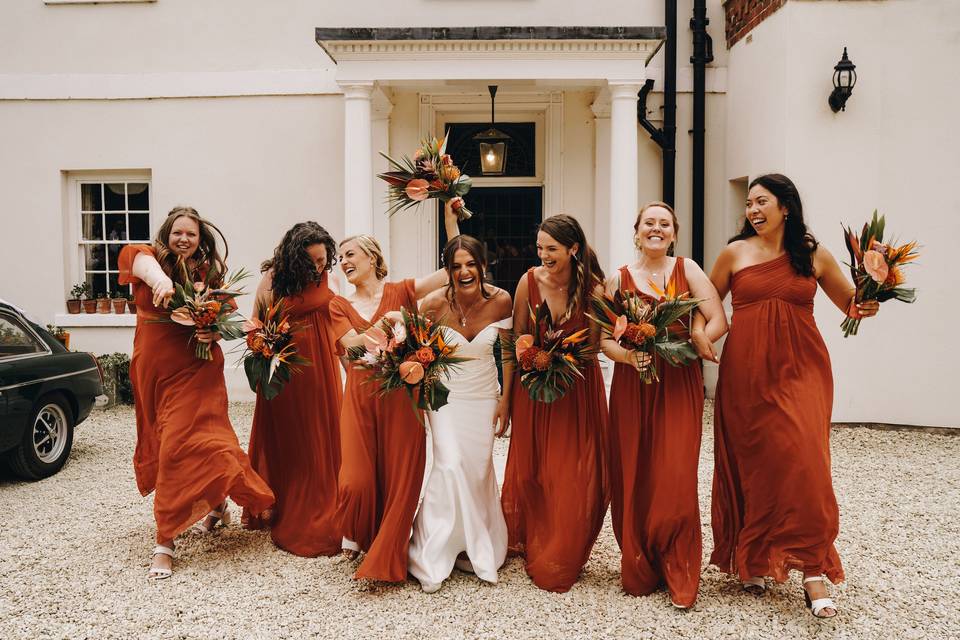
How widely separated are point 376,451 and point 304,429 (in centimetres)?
84

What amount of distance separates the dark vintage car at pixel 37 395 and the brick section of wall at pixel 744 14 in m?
8.63

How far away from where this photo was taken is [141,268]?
4312 millimetres

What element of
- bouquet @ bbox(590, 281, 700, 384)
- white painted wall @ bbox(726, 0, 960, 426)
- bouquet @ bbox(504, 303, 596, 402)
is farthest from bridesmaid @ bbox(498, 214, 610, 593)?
white painted wall @ bbox(726, 0, 960, 426)

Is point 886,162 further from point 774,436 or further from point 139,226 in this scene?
point 139,226

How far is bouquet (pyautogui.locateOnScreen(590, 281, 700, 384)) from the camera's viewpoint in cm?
367

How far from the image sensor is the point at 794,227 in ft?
13.0

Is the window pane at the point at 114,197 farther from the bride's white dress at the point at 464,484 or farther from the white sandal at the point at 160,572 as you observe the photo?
the bride's white dress at the point at 464,484

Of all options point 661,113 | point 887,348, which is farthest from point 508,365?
point 661,113

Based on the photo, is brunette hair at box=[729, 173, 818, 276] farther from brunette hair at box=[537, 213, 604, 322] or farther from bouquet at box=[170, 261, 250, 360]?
bouquet at box=[170, 261, 250, 360]

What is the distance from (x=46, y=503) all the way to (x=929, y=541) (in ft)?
22.0

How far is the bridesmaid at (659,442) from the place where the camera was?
385cm

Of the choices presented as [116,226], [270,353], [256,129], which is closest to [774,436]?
[270,353]

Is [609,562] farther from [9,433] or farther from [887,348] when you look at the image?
[887,348]

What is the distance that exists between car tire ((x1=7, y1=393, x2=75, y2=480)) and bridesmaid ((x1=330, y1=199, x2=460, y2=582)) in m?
3.73
